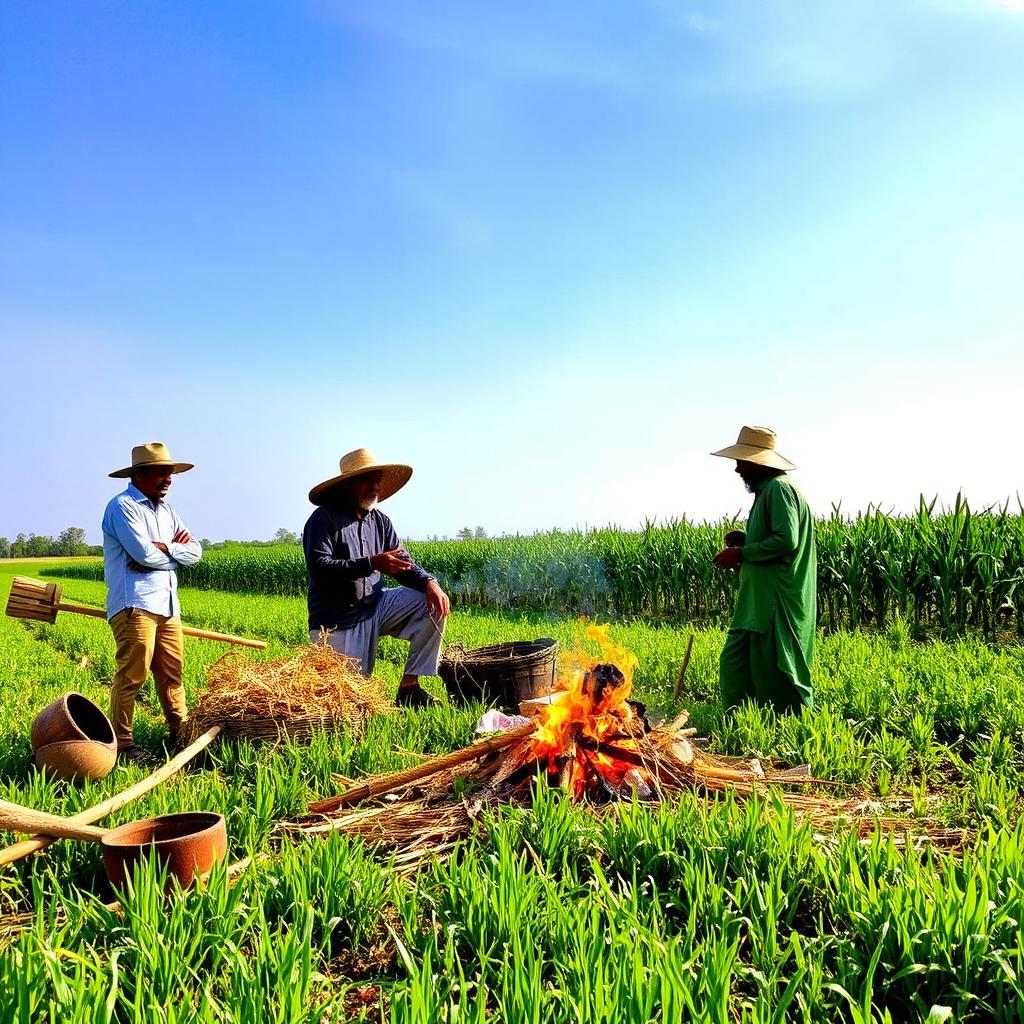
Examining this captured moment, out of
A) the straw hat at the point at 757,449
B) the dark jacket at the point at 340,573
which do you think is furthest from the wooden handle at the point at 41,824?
the straw hat at the point at 757,449

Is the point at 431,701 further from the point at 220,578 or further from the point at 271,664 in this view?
the point at 220,578

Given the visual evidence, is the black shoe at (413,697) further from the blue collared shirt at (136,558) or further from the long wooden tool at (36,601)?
the blue collared shirt at (136,558)

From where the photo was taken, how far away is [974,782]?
14.6 feet

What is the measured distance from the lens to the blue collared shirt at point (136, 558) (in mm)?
5711

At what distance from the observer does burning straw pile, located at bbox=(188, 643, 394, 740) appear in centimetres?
516

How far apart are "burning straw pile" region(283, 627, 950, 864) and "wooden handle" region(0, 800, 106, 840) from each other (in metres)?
0.88

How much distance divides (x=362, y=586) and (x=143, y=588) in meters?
1.64

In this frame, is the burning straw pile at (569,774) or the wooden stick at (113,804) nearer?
the wooden stick at (113,804)

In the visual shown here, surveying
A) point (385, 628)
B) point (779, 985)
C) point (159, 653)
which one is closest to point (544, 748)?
point (779, 985)

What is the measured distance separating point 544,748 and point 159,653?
11.6 feet

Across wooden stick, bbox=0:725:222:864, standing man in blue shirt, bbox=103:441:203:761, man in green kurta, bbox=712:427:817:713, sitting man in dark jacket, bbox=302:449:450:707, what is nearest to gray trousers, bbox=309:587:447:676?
sitting man in dark jacket, bbox=302:449:450:707

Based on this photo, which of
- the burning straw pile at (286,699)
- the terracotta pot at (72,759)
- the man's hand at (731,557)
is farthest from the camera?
the man's hand at (731,557)

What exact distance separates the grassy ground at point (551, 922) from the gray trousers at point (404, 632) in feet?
6.18

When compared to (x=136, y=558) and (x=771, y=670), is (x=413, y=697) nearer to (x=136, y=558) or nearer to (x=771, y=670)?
(x=136, y=558)
